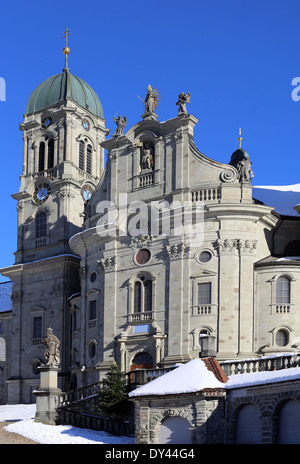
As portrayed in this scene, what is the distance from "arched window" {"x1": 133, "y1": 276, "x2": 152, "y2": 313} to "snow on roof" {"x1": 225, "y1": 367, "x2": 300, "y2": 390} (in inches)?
780

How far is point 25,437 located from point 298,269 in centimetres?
2065

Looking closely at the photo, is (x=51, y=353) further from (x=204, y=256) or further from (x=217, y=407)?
(x=217, y=407)

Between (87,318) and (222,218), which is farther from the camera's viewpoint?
(87,318)

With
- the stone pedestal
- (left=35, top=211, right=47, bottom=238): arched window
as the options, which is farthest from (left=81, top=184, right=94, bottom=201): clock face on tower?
the stone pedestal

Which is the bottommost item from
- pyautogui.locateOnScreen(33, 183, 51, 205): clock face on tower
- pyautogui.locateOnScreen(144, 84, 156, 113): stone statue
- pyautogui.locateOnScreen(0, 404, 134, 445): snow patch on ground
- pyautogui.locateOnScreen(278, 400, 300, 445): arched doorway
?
pyautogui.locateOnScreen(0, 404, 134, 445): snow patch on ground

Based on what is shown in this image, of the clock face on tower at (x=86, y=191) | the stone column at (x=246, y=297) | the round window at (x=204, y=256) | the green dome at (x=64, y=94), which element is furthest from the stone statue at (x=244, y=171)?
the green dome at (x=64, y=94)

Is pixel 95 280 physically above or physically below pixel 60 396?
above

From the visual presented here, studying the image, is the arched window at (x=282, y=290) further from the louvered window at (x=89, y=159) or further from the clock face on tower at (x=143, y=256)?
the louvered window at (x=89, y=159)

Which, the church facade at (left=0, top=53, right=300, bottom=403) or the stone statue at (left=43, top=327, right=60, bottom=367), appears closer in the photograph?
the stone statue at (left=43, top=327, right=60, bottom=367)

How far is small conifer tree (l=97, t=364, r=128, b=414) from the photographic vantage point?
42469 millimetres

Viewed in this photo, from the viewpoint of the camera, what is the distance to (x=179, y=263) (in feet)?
173

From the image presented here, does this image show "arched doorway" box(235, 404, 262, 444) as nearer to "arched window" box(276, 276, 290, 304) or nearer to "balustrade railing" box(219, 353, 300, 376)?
"balustrade railing" box(219, 353, 300, 376)

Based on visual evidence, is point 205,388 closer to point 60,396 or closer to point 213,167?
point 60,396

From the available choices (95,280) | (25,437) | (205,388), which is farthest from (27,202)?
(205,388)
